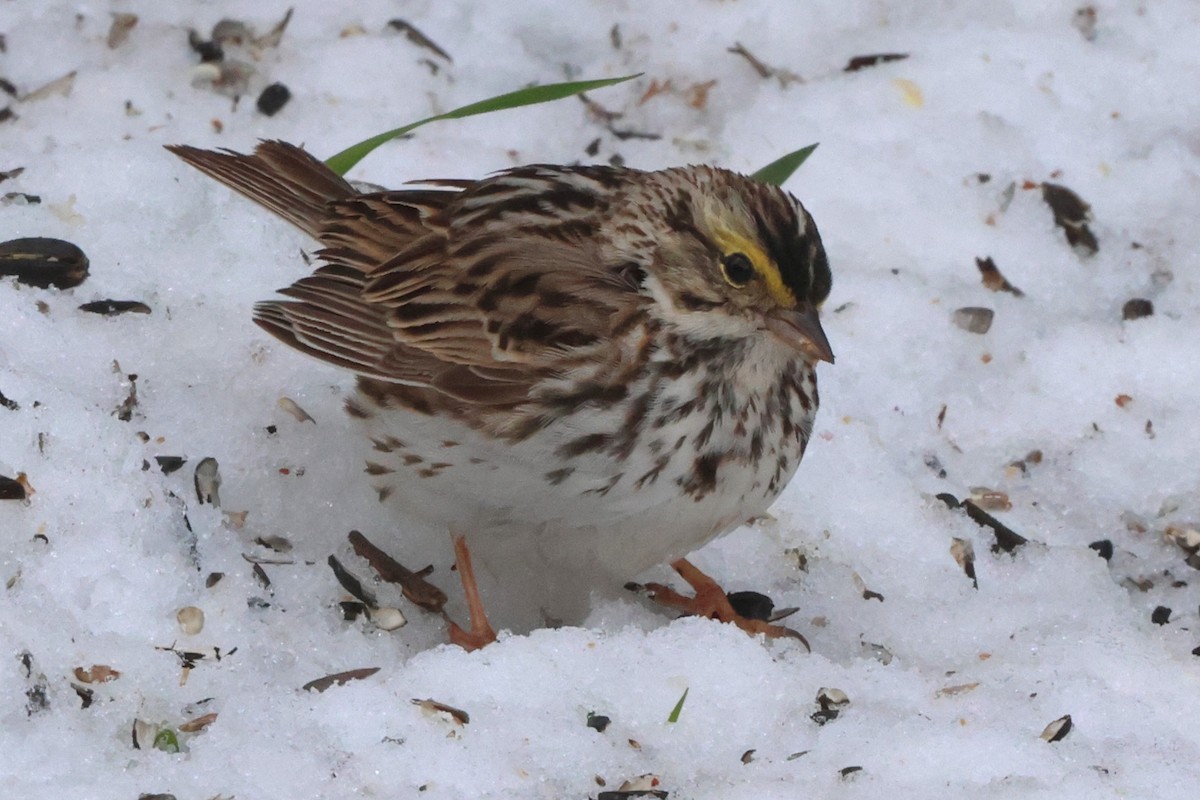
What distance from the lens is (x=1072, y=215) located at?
6.69 m

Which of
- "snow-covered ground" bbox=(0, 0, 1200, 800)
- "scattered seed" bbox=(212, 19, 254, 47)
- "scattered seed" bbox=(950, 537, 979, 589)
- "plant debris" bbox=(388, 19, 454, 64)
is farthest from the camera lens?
"plant debris" bbox=(388, 19, 454, 64)

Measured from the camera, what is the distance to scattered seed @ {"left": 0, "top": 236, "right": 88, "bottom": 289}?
17.9 feet

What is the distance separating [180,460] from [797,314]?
6.05 ft

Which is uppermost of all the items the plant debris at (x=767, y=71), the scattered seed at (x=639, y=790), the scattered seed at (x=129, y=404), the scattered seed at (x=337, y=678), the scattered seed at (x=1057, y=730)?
the plant debris at (x=767, y=71)

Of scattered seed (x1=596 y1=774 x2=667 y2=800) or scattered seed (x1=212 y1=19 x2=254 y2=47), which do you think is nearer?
scattered seed (x1=596 y1=774 x2=667 y2=800)

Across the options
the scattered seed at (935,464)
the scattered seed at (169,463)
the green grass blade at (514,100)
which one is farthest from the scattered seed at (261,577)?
the scattered seed at (935,464)

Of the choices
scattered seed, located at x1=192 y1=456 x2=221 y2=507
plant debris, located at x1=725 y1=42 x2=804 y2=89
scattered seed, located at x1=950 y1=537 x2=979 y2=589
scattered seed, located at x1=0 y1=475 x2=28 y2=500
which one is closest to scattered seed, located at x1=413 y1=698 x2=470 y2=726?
scattered seed, located at x1=192 y1=456 x2=221 y2=507

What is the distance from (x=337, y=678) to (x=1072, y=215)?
12.0 ft

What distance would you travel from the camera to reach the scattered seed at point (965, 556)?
5281mm

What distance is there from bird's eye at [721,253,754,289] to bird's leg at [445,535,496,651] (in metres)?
1.08

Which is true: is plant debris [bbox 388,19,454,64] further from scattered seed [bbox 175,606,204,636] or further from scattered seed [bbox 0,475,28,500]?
scattered seed [bbox 175,606,204,636]

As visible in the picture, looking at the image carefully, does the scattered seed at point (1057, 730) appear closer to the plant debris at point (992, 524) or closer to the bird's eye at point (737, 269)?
the plant debris at point (992, 524)

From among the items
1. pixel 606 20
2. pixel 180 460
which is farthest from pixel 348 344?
pixel 606 20

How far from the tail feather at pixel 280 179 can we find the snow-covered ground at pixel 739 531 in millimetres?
393
